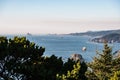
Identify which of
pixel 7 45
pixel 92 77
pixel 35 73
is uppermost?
pixel 7 45

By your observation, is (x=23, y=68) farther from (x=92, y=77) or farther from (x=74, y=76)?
(x=92, y=77)

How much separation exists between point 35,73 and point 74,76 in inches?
139

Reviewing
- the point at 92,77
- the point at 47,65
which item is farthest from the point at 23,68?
the point at 92,77

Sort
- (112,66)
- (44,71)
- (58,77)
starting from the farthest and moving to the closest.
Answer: (112,66)
(44,71)
(58,77)

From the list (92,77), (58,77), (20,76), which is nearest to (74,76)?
(58,77)

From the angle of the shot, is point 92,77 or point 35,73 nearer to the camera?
point 35,73

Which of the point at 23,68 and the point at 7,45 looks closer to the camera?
the point at 23,68

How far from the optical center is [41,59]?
29047 millimetres

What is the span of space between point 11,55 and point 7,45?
1.13 metres

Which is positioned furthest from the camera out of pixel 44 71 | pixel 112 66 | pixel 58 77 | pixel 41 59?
pixel 112 66

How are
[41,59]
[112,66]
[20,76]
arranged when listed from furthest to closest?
[112,66] → [41,59] → [20,76]

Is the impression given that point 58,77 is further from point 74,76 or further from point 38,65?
point 38,65

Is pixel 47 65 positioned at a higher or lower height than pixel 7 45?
lower

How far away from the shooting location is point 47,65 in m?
28.0
